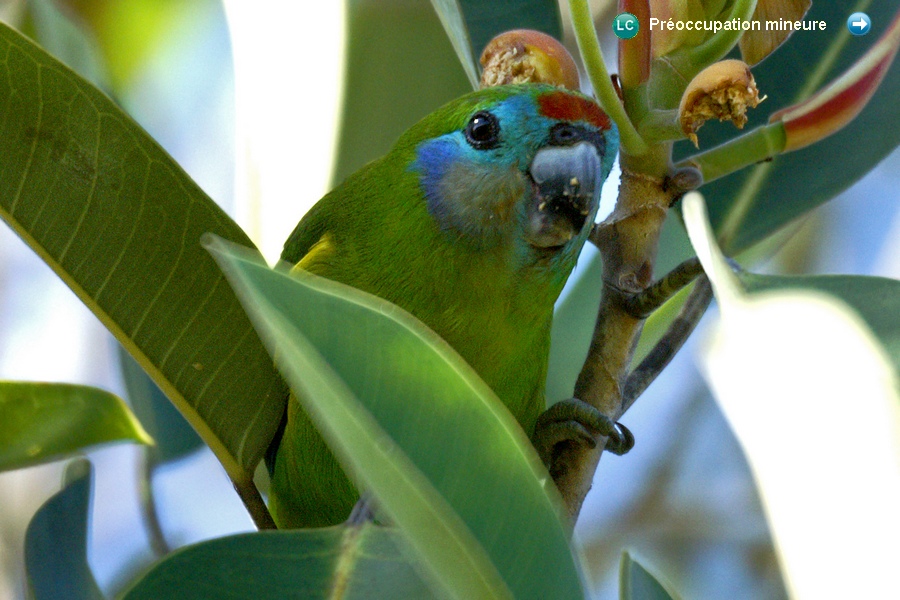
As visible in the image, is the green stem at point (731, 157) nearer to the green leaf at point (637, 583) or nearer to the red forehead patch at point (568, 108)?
the red forehead patch at point (568, 108)

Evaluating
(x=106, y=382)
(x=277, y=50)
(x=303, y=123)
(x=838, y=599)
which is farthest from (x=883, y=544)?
(x=106, y=382)

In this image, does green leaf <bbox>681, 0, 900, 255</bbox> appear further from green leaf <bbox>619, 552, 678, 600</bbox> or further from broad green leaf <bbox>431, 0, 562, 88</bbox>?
green leaf <bbox>619, 552, 678, 600</bbox>

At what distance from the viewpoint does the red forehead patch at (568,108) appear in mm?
1089

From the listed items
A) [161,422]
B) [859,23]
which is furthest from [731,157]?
[161,422]

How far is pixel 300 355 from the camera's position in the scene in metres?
0.46

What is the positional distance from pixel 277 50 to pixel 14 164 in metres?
0.97

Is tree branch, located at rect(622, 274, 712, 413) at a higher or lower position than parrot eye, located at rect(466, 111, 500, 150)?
lower

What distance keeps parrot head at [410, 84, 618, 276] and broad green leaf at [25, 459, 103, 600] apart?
1.81 ft

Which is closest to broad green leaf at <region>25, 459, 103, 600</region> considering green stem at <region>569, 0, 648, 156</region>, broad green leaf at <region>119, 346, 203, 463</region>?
broad green leaf at <region>119, 346, 203, 463</region>

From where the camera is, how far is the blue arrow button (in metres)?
1.14

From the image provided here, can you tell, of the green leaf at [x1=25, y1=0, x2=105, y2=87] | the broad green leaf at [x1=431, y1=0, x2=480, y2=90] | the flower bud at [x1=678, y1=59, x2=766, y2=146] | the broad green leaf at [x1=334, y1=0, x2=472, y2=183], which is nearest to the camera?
the flower bud at [x1=678, y1=59, x2=766, y2=146]

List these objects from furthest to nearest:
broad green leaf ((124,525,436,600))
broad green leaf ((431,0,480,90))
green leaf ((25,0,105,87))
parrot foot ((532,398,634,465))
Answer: green leaf ((25,0,105,87)) → broad green leaf ((431,0,480,90)) → parrot foot ((532,398,634,465)) → broad green leaf ((124,525,436,600))

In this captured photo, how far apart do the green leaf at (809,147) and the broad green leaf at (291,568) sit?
2.34ft

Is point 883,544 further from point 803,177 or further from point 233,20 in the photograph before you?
point 233,20
